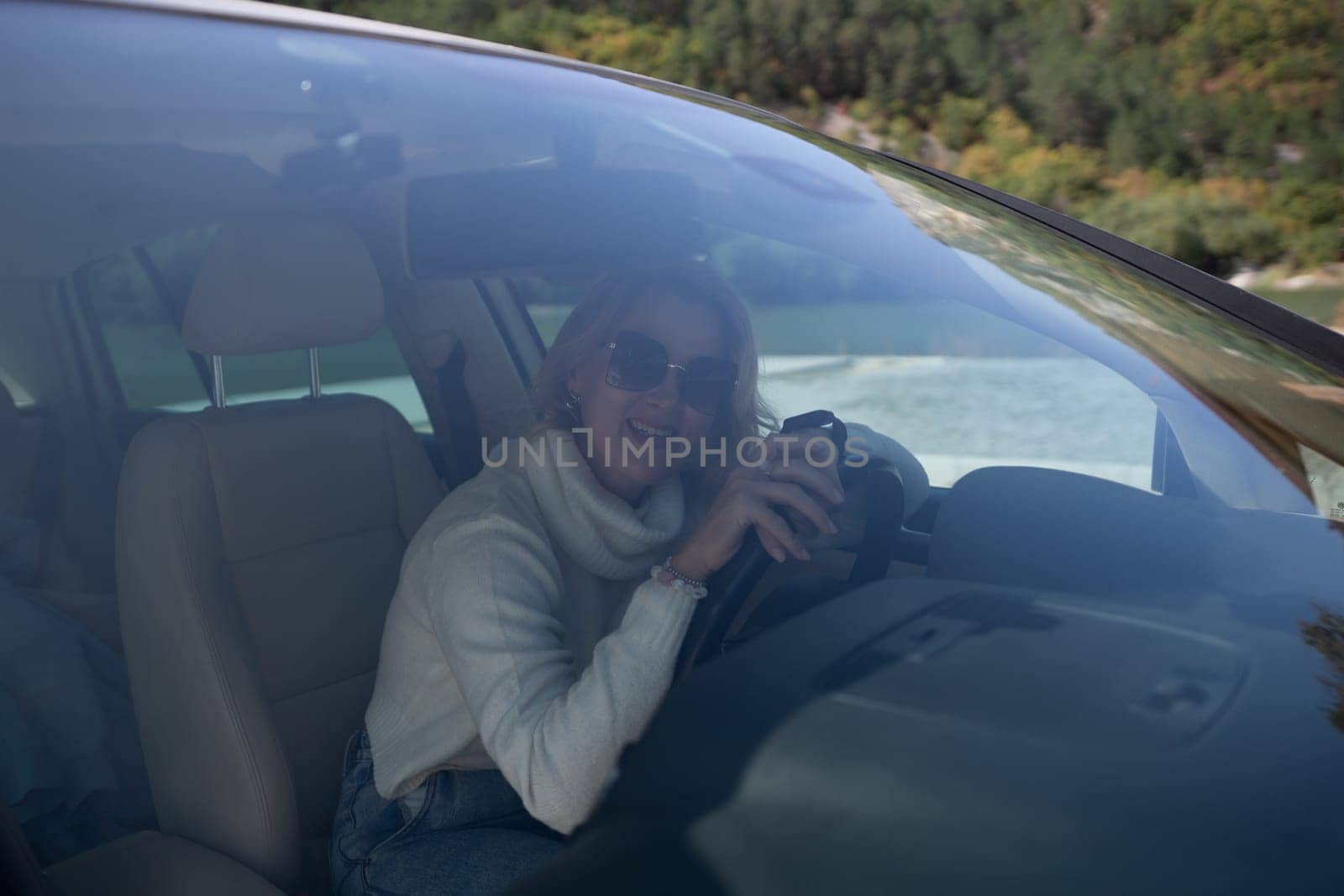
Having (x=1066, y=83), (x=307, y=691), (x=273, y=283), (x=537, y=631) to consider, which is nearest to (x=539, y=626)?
(x=537, y=631)

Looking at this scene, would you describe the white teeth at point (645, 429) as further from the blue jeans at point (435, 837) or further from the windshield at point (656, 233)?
the blue jeans at point (435, 837)

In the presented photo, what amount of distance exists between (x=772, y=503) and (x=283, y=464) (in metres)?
0.61

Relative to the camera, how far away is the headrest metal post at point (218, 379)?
4.02 feet

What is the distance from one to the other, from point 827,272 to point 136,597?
722 millimetres

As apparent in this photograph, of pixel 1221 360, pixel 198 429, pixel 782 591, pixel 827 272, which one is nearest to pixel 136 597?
pixel 198 429

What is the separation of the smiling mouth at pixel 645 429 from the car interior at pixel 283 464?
4.7 inches

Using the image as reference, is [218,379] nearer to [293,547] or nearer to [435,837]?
[293,547]

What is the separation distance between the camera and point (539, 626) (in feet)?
3.31

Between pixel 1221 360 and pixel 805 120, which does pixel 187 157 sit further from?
pixel 805 120

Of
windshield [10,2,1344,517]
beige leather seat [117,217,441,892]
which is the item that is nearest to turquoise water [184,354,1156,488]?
windshield [10,2,1344,517]

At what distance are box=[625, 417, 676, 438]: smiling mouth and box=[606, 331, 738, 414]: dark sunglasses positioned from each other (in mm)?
27

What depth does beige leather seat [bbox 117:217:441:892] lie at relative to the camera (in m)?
1.13

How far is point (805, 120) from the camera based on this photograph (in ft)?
55.7

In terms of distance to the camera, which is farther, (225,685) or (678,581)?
(225,685)
